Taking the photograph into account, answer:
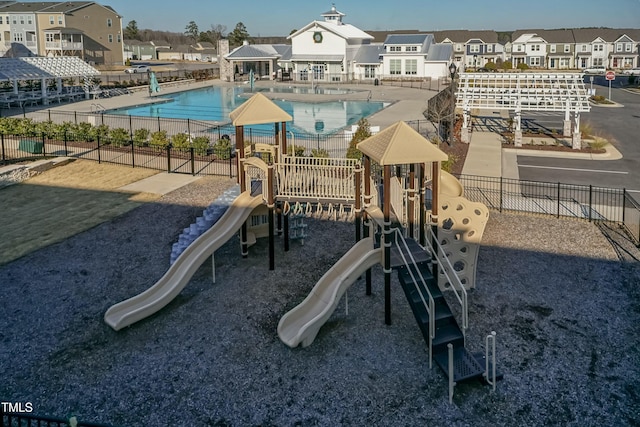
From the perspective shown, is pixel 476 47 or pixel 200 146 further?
pixel 476 47

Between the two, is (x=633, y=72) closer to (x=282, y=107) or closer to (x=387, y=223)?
(x=282, y=107)

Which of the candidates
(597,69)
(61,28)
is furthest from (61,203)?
(597,69)

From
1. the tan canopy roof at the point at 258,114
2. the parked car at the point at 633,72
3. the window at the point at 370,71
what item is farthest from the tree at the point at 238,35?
the tan canopy roof at the point at 258,114

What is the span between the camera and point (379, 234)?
10.4m

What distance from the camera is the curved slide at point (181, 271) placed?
33.6 ft

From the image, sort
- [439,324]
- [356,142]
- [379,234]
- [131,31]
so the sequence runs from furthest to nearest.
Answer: [131,31], [356,142], [379,234], [439,324]

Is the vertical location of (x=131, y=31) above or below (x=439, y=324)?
above

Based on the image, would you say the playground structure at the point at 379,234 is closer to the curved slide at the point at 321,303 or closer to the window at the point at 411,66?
the curved slide at the point at 321,303

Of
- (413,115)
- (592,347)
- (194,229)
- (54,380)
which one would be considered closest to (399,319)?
(592,347)

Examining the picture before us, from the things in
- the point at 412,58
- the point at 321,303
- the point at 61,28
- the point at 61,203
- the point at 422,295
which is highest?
the point at 61,28

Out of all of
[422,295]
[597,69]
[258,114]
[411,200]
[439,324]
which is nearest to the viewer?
[439,324]

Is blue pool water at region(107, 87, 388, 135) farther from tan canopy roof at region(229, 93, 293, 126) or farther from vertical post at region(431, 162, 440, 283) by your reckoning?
vertical post at region(431, 162, 440, 283)

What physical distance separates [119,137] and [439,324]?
20.9 m

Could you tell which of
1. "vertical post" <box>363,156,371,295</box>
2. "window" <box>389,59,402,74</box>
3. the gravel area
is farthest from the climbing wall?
"window" <box>389,59,402,74</box>
